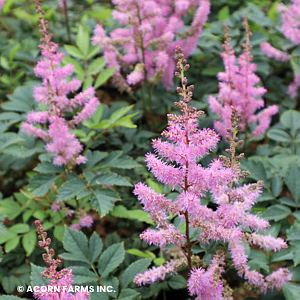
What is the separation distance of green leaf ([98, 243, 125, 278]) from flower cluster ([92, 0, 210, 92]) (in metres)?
1.16

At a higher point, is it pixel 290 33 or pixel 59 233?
pixel 290 33

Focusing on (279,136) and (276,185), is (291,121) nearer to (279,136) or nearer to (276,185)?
(279,136)

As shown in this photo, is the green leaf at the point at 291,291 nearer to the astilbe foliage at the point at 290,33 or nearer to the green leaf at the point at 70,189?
the green leaf at the point at 70,189

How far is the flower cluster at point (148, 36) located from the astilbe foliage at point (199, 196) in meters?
1.18

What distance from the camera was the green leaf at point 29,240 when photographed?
6.44 ft

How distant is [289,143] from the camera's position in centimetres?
253

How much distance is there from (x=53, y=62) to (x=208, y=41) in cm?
158

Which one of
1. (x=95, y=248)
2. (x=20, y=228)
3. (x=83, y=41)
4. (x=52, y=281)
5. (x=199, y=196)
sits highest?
(x=83, y=41)

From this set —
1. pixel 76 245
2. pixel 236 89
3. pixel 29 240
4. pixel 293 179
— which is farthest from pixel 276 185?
pixel 29 240

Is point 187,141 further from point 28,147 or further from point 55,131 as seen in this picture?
point 28,147

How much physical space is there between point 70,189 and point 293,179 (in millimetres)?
1216

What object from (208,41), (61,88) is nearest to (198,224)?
(61,88)

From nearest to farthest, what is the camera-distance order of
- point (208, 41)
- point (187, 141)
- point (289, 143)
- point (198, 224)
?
point (187, 141)
point (198, 224)
point (289, 143)
point (208, 41)

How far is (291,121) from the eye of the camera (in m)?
2.48
